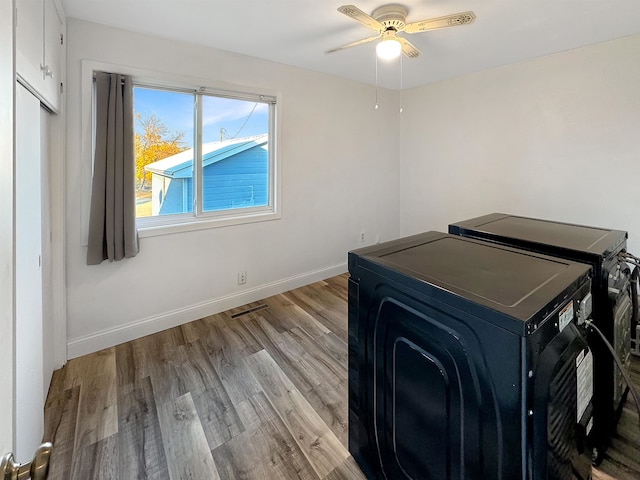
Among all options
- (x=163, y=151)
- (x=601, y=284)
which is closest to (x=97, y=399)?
→ (x=163, y=151)

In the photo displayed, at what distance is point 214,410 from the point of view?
1.87 m

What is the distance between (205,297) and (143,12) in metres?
2.28

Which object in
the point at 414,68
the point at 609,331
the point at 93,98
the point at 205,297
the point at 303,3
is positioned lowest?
the point at 205,297

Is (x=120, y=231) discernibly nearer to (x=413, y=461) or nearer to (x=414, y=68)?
(x=413, y=461)

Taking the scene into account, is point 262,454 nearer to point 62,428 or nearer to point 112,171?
point 62,428

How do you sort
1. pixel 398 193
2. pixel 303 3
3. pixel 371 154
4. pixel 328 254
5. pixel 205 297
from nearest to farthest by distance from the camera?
1. pixel 303 3
2. pixel 205 297
3. pixel 328 254
4. pixel 371 154
5. pixel 398 193

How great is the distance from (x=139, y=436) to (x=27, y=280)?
3.19ft

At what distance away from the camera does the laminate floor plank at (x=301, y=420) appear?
1.56 metres

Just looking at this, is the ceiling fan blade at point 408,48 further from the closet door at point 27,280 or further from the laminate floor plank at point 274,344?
the laminate floor plank at point 274,344

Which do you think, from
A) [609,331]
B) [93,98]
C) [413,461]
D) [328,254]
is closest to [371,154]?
[328,254]

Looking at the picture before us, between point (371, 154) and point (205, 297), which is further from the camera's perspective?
point (371, 154)

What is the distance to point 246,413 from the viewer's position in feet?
6.07

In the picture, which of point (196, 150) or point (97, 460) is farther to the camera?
point (196, 150)

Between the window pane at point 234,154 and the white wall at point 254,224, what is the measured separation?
0.21 metres
